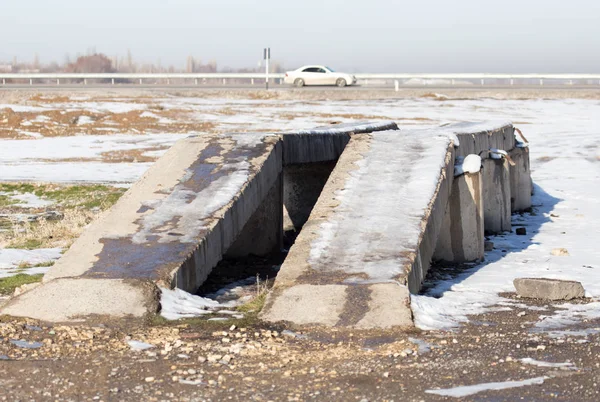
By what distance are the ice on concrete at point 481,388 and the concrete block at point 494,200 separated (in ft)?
22.6

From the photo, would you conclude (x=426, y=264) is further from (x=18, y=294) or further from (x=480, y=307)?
(x=18, y=294)

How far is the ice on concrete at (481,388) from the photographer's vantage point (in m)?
5.30

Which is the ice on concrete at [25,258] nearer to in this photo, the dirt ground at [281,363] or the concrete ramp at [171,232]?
the concrete ramp at [171,232]

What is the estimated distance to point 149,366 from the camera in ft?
19.1

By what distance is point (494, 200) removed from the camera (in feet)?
40.5

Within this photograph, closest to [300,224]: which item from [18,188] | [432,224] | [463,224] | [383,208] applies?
[463,224]

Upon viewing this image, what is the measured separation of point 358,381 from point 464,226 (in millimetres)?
5142

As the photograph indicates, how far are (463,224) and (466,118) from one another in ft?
67.8

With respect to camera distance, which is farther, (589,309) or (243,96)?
(243,96)

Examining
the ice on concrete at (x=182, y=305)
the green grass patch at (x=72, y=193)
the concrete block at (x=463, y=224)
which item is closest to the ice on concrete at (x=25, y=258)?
the ice on concrete at (x=182, y=305)

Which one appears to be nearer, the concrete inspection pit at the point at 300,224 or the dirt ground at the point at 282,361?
the dirt ground at the point at 282,361

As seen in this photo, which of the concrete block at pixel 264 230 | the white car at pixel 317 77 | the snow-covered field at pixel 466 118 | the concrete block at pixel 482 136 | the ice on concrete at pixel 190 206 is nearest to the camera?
the ice on concrete at pixel 190 206

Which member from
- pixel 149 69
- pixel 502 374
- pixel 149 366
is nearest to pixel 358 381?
pixel 502 374

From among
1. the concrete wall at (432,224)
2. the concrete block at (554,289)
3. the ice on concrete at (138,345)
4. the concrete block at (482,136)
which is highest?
the concrete block at (482,136)
